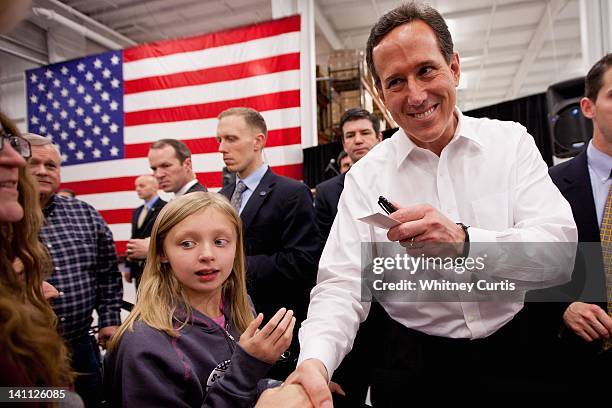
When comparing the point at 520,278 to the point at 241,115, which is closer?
the point at 520,278

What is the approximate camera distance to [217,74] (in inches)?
227

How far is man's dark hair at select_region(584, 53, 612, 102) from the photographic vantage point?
74.4 inches

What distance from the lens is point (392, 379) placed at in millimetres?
1267

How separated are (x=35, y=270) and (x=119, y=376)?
0.42 metres

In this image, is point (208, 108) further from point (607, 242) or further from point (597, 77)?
point (607, 242)

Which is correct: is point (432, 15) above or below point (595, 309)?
above

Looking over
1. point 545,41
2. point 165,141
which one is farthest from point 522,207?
point 545,41

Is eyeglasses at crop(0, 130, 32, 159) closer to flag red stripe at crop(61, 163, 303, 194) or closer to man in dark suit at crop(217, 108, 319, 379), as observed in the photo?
man in dark suit at crop(217, 108, 319, 379)

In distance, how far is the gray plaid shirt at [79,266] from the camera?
222cm

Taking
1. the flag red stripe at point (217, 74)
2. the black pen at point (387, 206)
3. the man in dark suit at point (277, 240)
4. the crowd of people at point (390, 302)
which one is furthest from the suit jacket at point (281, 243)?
the flag red stripe at point (217, 74)

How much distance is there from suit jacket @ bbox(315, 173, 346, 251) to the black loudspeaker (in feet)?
6.06

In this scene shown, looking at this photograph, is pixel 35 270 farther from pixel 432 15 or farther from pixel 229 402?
pixel 432 15

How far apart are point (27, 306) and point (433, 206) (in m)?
0.96

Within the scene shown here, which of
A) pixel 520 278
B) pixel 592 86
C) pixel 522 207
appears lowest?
pixel 520 278
